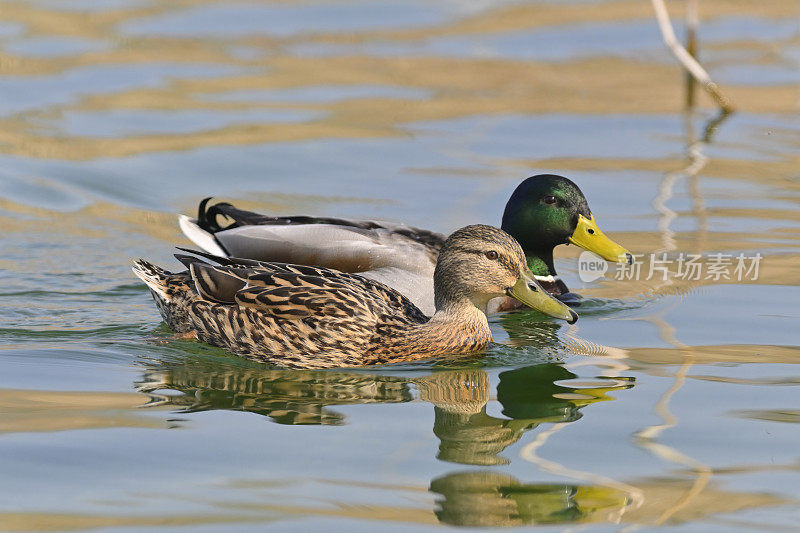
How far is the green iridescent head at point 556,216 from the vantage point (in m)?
9.45

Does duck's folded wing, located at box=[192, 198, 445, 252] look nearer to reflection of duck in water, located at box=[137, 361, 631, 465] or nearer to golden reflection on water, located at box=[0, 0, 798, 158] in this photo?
reflection of duck in water, located at box=[137, 361, 631, 465]

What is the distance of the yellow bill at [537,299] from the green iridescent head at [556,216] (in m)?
1.89

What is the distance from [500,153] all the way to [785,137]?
3.03 meters

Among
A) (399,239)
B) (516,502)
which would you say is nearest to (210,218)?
(399,239)

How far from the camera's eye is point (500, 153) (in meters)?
13.2

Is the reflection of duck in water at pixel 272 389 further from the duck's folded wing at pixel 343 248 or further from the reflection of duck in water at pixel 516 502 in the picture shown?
the duck's folded wing at pixel 343 248

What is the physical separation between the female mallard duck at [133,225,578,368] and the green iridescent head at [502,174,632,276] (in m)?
1.64

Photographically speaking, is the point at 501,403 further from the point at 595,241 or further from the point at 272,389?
the point at 595,241

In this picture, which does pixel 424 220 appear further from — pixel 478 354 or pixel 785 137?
pixel 785 137

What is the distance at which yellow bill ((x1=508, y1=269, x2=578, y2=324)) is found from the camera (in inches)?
296

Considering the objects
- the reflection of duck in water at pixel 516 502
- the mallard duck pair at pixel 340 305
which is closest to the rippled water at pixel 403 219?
the reflection of duck in water at pixel 516 502

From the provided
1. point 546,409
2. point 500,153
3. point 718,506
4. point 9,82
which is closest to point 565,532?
point 718,506

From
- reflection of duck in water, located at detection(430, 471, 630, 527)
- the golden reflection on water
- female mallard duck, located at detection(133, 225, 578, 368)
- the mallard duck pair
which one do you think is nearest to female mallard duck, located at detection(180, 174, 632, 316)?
the mallard duck pair

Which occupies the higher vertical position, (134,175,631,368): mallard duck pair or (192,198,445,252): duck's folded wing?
(192,198,445,252): duck's folded wing
